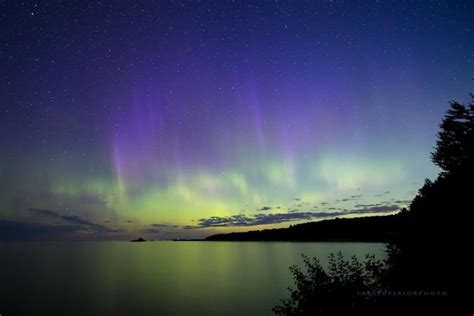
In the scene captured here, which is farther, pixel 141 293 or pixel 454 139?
pixel 141 293

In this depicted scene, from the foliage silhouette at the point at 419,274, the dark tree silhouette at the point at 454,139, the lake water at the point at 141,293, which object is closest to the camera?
the foliage silhouette at the point at 419,274

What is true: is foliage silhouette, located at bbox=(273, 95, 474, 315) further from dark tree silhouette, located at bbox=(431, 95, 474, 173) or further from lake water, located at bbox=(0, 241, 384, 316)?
lake water, located at bbox=(0, 241, 384, 316)

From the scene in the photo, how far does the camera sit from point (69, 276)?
77.6m

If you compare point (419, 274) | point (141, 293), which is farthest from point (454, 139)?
point (141, 293)

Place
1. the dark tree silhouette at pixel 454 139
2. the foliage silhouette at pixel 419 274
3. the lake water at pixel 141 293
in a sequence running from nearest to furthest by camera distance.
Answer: the foliage silhouette at pixel 419 274 → the dark tree silhouette at pixel 454 139 → the lake water at pixel 141 293

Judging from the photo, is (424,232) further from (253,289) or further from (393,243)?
(253,289)

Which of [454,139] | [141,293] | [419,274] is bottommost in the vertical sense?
[141,293]

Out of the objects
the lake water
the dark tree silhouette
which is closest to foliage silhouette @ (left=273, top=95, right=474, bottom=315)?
the dark tree silhouette

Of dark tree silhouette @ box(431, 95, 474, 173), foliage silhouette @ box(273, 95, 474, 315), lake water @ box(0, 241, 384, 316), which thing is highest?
dark tree silhouette @ box(431, 95, 474, 173)

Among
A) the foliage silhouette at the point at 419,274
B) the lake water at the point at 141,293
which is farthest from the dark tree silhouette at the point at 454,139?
the lake water at the point at 141,293

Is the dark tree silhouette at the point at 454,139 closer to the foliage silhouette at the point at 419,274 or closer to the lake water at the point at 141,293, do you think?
the foliage silhouette at the point at 419,274

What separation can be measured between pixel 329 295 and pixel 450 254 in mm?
6792

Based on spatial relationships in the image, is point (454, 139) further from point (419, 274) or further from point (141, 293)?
point (141, 293)

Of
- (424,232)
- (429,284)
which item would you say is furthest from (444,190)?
(429,284)
